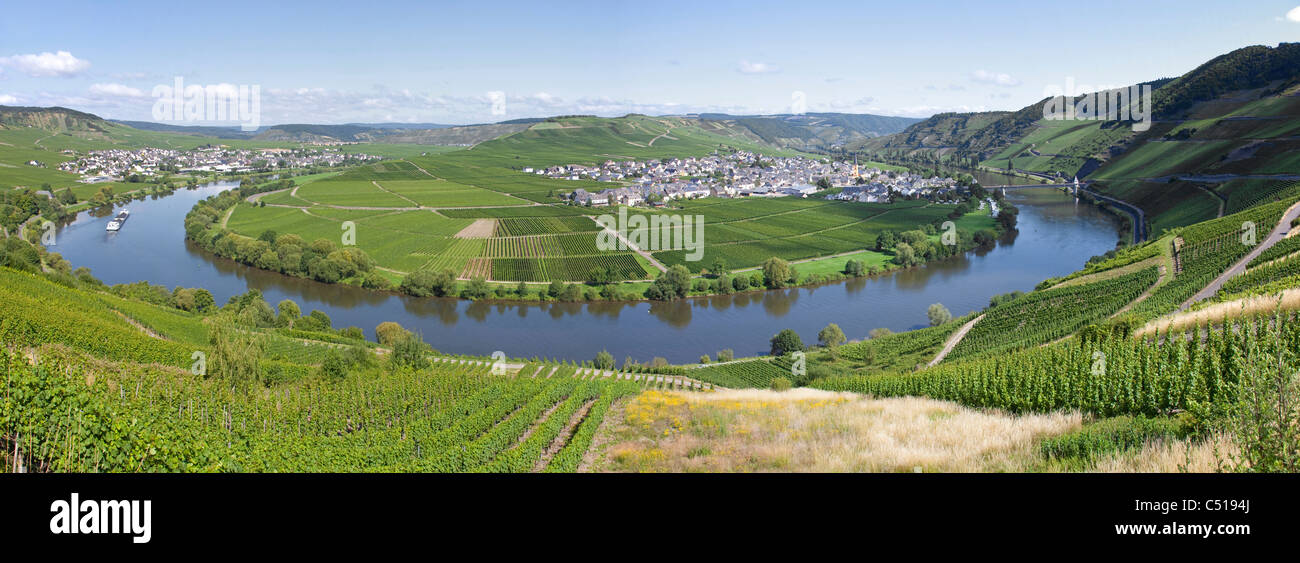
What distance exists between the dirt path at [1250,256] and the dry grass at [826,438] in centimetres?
1447

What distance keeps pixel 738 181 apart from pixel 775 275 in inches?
2221

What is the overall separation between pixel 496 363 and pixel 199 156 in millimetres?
146382

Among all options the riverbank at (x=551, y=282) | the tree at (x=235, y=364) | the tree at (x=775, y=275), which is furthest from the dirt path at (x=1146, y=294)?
the tree at (x=235, y=364)

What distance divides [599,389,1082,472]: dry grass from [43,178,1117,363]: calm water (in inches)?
821

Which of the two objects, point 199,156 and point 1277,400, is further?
point 199,156

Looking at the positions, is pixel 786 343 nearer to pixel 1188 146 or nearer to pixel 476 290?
pixel 476 290

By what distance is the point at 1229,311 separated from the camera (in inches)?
535

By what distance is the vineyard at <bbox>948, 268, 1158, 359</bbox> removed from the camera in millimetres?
22234

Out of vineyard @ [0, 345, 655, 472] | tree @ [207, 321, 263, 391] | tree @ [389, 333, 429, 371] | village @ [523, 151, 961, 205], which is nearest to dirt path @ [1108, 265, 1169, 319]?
vineyard @ [0, 345, 655, 472]

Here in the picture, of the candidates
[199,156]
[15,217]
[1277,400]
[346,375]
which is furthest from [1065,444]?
[199,156]

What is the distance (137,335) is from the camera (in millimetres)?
19266

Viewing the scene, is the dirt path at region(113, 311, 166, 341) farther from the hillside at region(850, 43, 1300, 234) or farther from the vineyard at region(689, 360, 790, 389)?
the hillside at region(850, 43, 1300, 234)

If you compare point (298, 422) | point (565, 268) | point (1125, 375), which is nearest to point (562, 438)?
point (298, 422)
